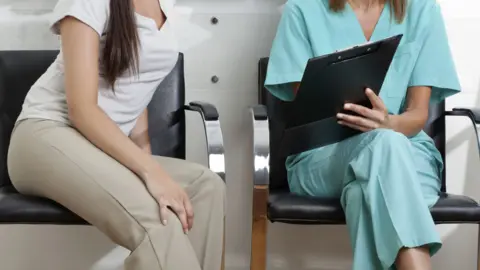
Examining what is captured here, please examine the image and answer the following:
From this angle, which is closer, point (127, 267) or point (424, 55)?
point (127, 267)

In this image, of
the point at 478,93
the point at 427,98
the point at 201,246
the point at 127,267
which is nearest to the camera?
the point at 127,267

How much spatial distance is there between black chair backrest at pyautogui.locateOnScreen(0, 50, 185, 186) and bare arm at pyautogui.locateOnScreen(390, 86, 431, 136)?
60cm

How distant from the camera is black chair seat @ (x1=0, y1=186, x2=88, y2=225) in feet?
4.12

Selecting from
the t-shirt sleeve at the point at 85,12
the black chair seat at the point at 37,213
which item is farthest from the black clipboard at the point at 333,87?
the black chair seat at the point at 37,213

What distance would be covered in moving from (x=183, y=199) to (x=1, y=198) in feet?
1.41

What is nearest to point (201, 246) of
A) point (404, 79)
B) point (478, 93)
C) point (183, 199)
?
→ point (183, 199)

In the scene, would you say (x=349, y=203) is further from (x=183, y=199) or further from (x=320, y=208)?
Answer: (x=183, y=199)

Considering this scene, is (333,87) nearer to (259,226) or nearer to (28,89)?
(259,226)

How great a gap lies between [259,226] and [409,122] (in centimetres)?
45

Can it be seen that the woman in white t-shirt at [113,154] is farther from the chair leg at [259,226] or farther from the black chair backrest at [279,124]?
the black chair backrest at [279,124]

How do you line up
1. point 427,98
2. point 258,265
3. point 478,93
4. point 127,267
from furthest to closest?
1. point 478,93
2. point 427,98
3. point 258,265
4. point 127,267

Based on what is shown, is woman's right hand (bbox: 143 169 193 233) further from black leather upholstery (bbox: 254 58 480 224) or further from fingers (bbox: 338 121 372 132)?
fingers (bbox: 338 121 372 132)

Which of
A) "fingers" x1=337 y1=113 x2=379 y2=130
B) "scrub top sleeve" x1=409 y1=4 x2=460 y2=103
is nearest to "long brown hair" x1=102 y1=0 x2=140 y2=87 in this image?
"fingers" x1=337 y1=113 x2=379 y2=130

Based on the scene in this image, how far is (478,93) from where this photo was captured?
1.93 meters
